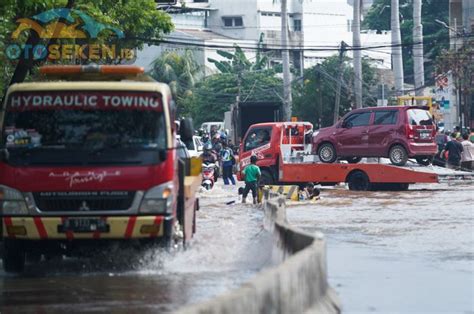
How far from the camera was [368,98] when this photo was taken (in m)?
80.9

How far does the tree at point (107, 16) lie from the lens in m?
23.4

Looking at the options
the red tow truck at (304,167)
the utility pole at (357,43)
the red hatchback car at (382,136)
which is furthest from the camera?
the utility pole at (357,43)

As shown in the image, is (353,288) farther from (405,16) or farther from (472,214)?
(405,16)

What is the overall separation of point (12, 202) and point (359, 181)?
24.2 m

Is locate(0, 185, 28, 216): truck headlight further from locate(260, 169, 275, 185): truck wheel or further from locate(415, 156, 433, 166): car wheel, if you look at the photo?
locate(415, 156, 433, 166): car wheel

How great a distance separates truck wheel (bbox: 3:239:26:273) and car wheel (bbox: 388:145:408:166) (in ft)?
77.7

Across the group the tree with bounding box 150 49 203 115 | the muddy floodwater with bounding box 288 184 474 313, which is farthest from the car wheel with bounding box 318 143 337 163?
the tree with bounding box 150 49 203 115

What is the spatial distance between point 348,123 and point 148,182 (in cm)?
2493

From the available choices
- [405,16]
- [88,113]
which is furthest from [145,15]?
[405,16]

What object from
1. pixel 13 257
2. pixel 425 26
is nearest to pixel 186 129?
pixel 13 257

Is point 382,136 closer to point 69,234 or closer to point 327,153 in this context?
point 327,153

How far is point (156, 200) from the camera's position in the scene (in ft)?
54.5

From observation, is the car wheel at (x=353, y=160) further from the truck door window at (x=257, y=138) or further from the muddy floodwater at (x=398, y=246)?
the truck door window at (x=257, y=138)

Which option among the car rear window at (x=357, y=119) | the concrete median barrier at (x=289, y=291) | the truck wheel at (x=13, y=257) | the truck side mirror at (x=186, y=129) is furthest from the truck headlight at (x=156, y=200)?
the car rear window at (x=357, y=119)
